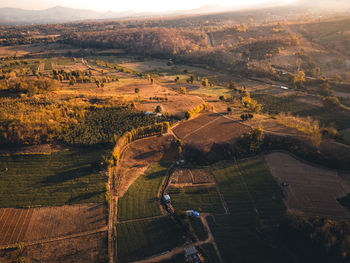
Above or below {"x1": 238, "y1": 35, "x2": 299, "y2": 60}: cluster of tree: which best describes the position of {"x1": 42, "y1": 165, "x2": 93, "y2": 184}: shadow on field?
below

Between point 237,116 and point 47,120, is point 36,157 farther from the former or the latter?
point 237,116

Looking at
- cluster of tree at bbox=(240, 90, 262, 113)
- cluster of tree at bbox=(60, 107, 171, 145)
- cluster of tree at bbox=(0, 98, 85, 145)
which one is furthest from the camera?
cluster of tree at bbox=(240, 90, 262, 113)

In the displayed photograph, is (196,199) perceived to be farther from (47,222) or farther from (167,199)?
(47,222)

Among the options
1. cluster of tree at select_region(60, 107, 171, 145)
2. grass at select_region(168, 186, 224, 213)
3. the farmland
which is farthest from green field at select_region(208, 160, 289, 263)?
cluster of tree at select_region(60, 107, 171, 145)

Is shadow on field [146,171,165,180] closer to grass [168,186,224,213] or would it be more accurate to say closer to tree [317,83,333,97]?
grass [168,186,224,213]

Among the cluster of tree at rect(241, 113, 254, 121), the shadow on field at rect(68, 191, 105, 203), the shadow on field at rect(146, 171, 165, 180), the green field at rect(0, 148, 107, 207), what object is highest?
the cluster of tree at rect(241, 113, 254, 121)

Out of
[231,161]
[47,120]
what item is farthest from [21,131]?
[231,161]

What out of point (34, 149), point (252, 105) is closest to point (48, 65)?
point (34, 149)
